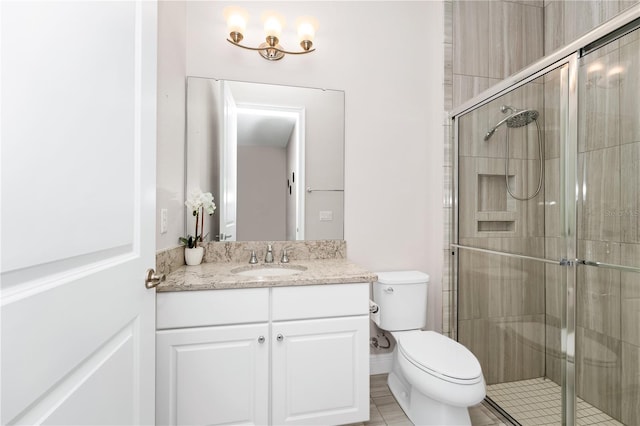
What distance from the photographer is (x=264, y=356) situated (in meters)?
1.37

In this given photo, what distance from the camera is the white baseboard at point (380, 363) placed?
2.06m

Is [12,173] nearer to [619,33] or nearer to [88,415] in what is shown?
[88,415]

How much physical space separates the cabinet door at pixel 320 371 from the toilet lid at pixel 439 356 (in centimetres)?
24

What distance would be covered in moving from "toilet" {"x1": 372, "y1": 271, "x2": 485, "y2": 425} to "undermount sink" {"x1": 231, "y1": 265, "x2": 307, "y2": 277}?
1.71 feet

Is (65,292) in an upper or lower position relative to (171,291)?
upper

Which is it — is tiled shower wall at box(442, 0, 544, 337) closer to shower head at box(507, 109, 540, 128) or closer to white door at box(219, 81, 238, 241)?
shower head at box(507, 109, 540, 128)

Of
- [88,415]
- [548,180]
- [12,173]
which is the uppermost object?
[548,180]

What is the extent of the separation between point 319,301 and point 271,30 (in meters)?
1.53

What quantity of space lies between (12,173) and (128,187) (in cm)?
34

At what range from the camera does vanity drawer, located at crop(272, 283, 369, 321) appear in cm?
139

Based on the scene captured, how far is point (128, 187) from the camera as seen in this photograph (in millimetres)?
812

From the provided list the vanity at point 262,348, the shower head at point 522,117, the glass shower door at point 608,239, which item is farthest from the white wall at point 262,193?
the glass shower door at point 608,239

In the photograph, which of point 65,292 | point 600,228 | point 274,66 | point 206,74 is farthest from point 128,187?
point 600,228

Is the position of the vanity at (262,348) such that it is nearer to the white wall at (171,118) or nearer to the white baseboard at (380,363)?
the white wall at (171,118)
